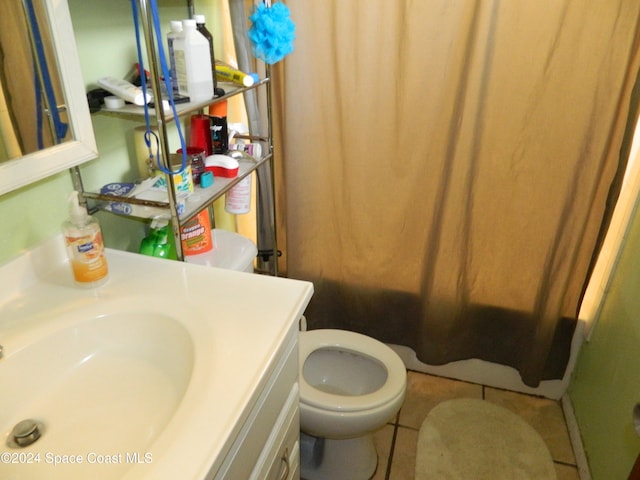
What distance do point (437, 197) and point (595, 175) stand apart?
47 centimetres

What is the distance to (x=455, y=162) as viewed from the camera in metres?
1.53

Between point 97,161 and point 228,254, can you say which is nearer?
point 97,161

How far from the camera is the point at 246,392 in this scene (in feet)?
2.27

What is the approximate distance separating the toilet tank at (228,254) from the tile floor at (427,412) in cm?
83

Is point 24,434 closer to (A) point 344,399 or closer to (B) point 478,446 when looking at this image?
(A) point 344,399

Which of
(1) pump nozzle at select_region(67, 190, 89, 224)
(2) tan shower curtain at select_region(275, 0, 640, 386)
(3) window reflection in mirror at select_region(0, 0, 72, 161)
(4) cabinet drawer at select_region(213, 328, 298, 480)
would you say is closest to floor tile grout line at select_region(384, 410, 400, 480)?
(2) tan shower curtain at select_region(275, 0, 640, 386)

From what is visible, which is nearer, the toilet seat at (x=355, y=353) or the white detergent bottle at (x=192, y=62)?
the white detergent bottle at (x=192, y=62)

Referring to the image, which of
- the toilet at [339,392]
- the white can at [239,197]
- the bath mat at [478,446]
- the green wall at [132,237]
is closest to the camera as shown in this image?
the green wall at [132,237]

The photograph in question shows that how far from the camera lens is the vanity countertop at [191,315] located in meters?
0.62

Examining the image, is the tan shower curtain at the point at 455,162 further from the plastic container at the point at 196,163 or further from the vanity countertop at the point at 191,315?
the vanity countertop at the point at 191,315

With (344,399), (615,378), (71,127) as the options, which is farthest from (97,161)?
(615,378)

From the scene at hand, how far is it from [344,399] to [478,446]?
0.64 m

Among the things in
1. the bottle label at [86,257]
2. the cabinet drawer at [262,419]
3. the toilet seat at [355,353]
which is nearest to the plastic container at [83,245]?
the bottle label at [86,257]

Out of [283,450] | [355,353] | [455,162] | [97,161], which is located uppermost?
[97,161]
